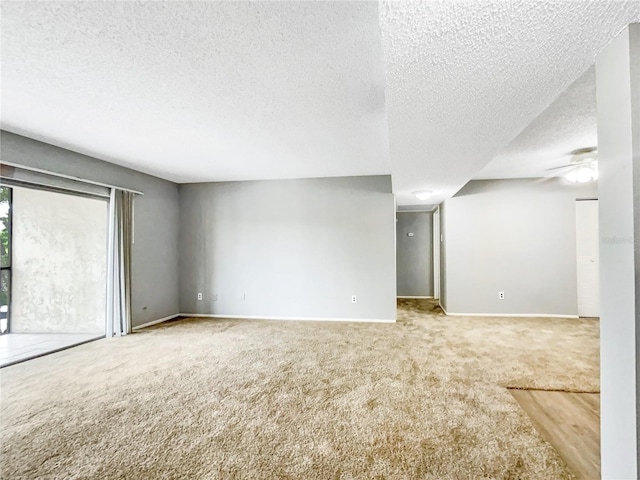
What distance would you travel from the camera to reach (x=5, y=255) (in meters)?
4.27

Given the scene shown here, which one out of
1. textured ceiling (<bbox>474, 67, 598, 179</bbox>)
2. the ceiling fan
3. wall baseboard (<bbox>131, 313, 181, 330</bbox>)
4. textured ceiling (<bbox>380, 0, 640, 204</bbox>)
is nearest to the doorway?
wall baseboard (<bbox>131, 313, 181, 330</bbox>)

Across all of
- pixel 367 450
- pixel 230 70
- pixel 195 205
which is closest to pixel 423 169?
pixel 230 70

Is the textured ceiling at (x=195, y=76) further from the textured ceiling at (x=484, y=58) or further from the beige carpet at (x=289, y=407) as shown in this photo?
the beige carpet at (x=289, y=407)

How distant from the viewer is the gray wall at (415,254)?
23.1ft

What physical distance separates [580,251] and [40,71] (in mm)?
7047

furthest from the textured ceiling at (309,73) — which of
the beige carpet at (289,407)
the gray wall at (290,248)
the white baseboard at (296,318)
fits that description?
the white baseboard at (296,318)

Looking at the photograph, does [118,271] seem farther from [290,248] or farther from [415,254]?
[415,254]

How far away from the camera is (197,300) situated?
17.0ft

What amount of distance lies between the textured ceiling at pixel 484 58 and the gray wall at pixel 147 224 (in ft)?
12.6

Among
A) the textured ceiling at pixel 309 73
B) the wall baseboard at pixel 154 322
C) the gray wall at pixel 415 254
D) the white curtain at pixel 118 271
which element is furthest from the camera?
the gray wall at pixel 415 254

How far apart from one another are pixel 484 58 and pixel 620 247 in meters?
0.96

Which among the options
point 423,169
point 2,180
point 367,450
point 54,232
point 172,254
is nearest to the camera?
point 367,450

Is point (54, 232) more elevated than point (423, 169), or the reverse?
point (423, 169)

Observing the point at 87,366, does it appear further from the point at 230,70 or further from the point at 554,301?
the point at 554,301
